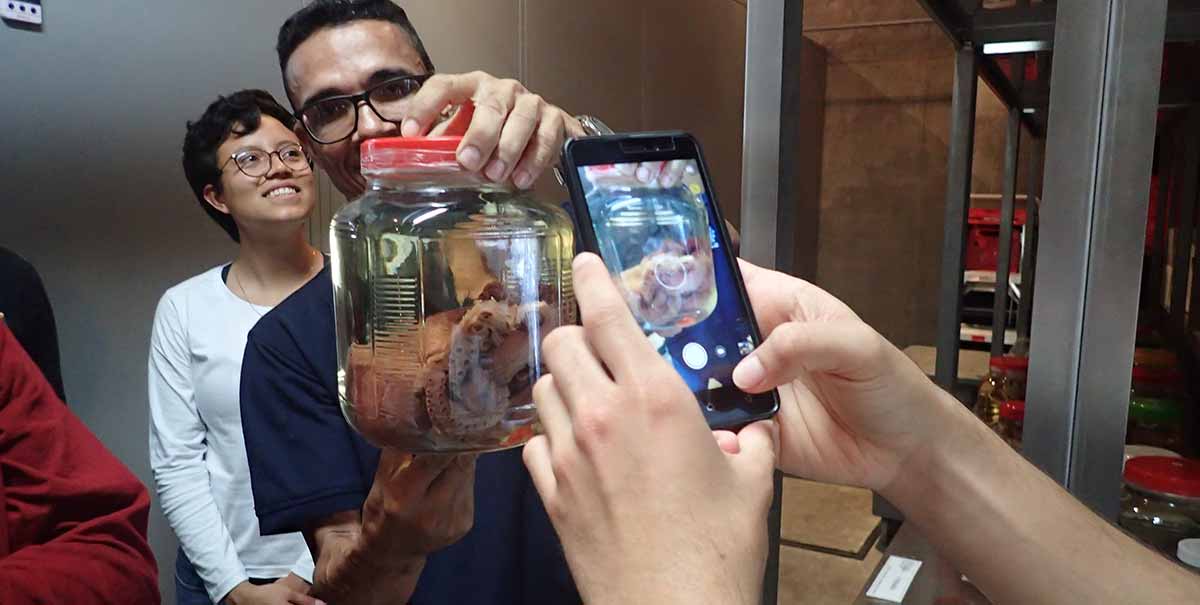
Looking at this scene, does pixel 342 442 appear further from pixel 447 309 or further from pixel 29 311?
pixel 29 311

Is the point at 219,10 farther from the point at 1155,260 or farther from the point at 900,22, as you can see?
the point at 900,22

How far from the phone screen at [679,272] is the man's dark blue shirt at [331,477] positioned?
1.38ft

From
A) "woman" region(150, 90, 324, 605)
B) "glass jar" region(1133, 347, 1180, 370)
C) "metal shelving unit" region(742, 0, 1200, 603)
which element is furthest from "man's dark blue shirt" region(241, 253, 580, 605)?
"glass jar" region(1133, 347, 1180, 370)

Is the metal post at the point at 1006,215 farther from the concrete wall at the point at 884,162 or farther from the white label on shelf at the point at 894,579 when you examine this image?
the concrete wall at the point at 884,162

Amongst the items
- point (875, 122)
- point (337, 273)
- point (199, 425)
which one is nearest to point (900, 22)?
point (875, 122)

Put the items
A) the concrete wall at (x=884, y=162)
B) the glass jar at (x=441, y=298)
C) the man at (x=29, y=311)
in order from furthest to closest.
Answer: the concrete wall at (x=884, y=162) < the man at (x=29, y=311) < the glass jar at (x=441, y=298)

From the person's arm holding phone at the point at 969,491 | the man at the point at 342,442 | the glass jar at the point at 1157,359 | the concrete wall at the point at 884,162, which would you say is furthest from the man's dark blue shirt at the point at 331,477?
the concrete wall at the point at 884,162

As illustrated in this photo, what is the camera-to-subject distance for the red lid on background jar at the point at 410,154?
44cm

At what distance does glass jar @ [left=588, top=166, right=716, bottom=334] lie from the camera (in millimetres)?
454

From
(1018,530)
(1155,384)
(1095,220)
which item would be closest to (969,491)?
(1018,530)

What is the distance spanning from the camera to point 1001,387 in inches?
53.5

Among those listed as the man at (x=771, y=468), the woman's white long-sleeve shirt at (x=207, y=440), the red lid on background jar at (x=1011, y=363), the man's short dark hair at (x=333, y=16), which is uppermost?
the man's short dark hair at (x=333, y=16)

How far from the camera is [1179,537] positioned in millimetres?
822

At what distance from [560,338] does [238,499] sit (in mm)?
1298
